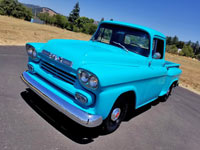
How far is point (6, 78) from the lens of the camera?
461 centimetres

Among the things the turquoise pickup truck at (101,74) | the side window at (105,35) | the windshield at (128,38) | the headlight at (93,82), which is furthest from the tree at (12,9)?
the headlight at (93,82)

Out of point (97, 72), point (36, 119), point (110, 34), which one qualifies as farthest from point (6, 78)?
point (97, 72)

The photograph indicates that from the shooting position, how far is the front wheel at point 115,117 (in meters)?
2.88

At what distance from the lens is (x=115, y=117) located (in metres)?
3.04

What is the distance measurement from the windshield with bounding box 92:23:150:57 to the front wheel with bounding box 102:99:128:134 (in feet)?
4.10

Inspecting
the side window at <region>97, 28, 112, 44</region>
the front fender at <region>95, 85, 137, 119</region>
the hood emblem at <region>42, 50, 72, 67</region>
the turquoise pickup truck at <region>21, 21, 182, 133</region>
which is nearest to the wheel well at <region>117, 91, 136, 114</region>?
the turquoise pickup truck at <region>21, 21, 182, 133</region>

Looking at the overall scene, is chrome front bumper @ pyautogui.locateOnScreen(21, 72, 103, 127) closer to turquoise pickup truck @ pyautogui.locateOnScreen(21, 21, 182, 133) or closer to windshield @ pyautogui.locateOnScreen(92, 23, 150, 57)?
turquoise pickup truck @ pyautogui.locateOnScreen(21, 21, 182, 133)

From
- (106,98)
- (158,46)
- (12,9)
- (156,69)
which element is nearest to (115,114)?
(106,98)

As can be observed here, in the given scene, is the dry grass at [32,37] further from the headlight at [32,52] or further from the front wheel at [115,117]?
the headlight at [32,52]

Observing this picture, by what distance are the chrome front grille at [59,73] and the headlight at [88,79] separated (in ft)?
0.62

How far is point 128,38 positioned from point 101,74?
177cm

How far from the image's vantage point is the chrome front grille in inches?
102

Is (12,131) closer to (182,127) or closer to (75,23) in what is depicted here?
(182,127)

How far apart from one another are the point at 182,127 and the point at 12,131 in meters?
3.60
